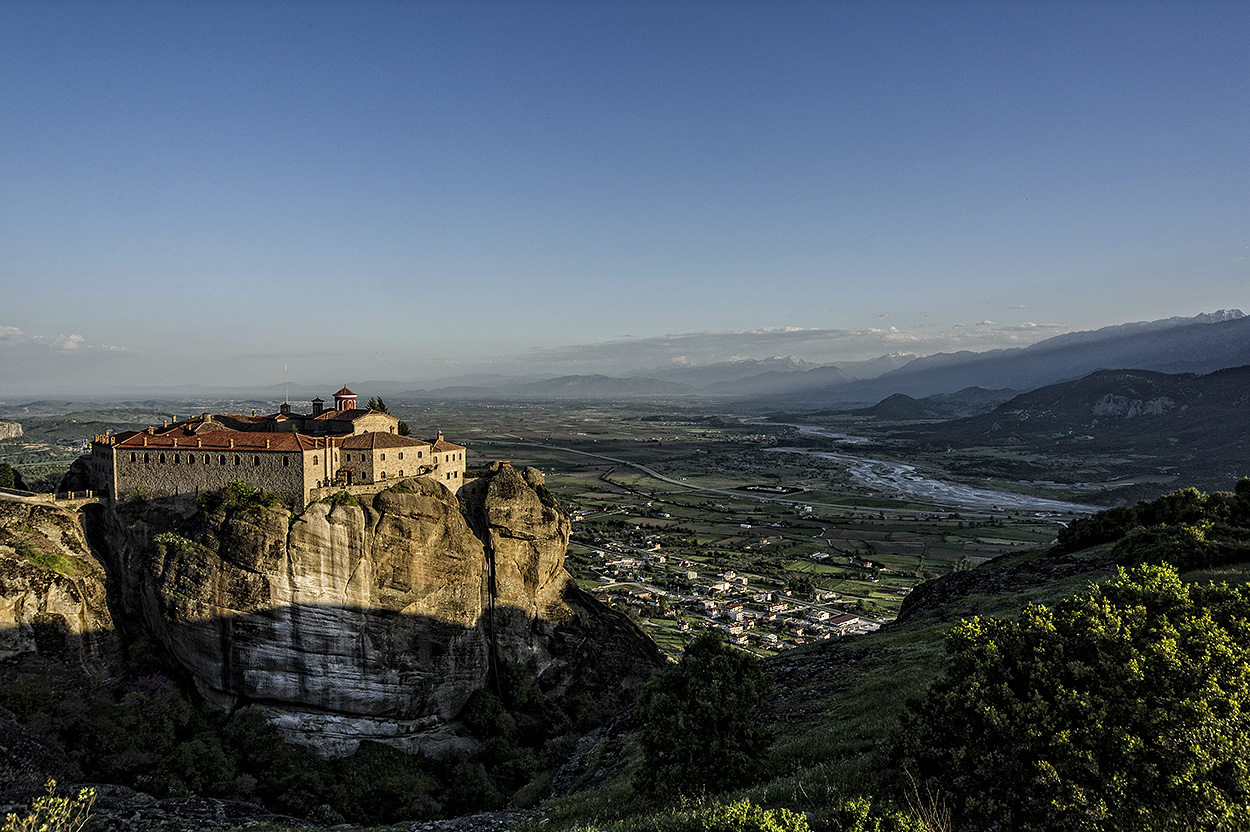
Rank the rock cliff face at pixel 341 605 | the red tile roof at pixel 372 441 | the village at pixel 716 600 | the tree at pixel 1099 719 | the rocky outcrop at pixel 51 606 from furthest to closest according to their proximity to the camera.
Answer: the village at pixel 716 600, the red tile roof at pixel 372 441, the rock cliff face at pixel 341 605, the rocky outcrop at pixel 51 606, the tree at pixel 1099 719

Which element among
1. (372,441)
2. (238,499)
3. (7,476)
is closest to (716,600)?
(372,441)

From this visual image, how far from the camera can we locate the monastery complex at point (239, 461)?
4791 cm

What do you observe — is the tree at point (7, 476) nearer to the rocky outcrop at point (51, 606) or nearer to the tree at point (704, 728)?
the rocky outcrop at point (51, 606)

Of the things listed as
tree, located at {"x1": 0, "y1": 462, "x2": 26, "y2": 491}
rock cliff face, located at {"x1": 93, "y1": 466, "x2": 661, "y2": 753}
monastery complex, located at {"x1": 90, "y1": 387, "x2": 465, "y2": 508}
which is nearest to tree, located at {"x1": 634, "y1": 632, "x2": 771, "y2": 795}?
rock cliff face, located at {"x1": 93, "y1": 466, "x2": 661, "y2": 753}

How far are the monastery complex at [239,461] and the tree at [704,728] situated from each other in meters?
36.0

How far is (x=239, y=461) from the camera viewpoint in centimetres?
4781

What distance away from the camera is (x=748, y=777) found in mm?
20641

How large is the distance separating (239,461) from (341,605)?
47.2 ft

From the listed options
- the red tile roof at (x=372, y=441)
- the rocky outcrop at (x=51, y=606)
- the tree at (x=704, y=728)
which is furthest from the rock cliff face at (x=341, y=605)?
the tree at (x=704, y=728)

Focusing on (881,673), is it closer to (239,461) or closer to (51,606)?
(239,461)

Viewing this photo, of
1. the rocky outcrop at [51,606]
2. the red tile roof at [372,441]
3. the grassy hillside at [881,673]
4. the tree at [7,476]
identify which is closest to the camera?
the grassy hillside at [881,673]

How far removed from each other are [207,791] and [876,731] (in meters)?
37.1

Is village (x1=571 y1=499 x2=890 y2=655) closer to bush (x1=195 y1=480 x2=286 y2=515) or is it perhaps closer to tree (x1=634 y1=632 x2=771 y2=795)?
bush (x1=195 y1=480 x2=286 y2=515)

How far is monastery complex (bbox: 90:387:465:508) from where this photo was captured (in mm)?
47906
